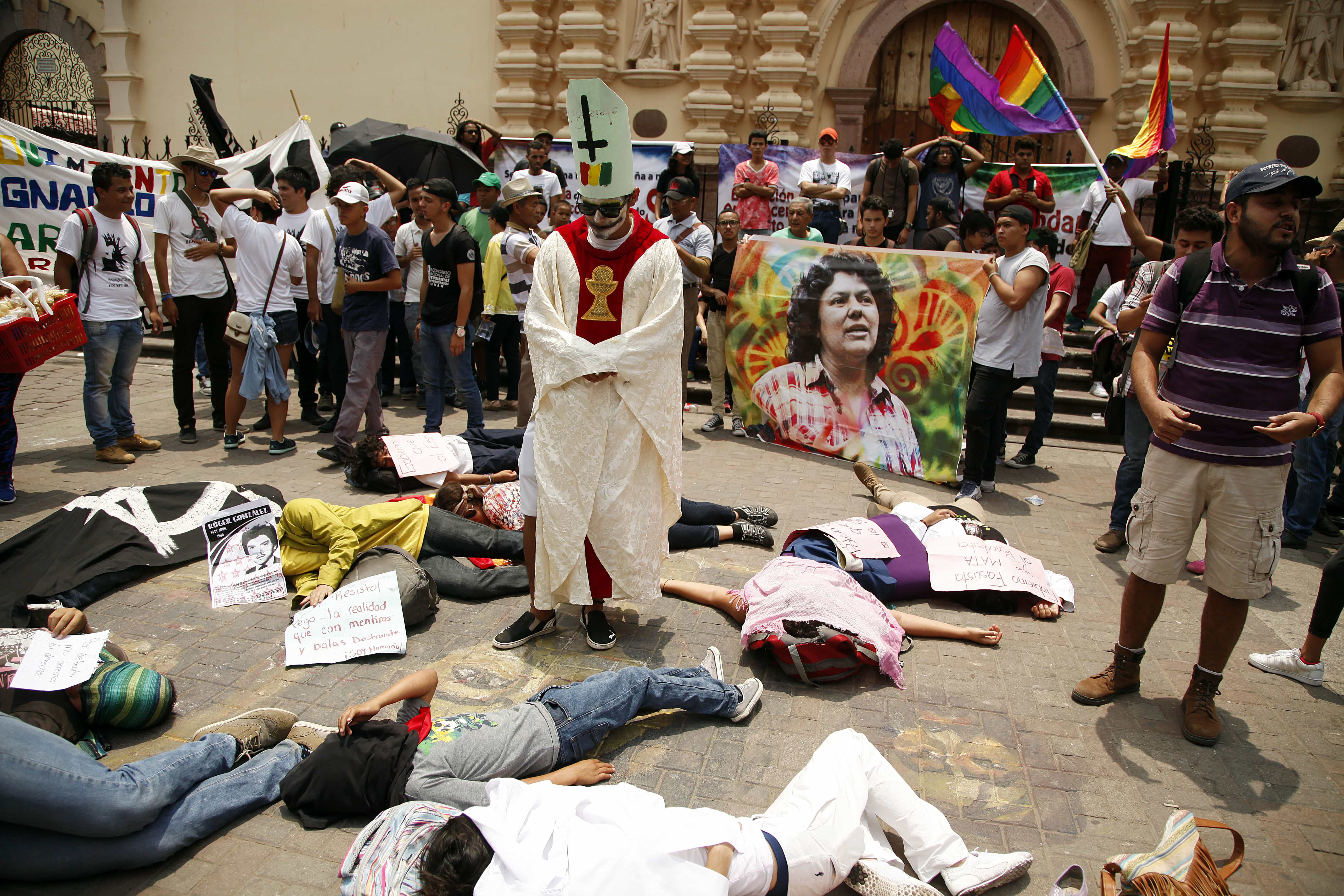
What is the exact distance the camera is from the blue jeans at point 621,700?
10.6 ft

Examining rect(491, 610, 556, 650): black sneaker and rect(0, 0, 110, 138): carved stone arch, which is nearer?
rect(491, 610, 556, 650): black sneaker

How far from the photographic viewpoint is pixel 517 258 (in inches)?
311

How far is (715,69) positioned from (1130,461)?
9.53 metres

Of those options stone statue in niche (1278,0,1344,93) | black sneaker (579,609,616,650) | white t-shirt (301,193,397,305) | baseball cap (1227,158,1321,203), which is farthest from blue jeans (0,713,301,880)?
stone statue in niche (1278,0,1344,93)

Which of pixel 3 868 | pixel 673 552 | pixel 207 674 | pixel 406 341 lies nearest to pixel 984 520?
pixel 673 552

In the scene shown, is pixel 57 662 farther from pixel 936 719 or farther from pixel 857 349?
pixel 857 349

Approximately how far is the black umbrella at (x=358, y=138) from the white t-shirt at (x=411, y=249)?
3.47m

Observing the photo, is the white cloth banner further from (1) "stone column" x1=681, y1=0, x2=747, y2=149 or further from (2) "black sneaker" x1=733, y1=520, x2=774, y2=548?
(1) "stone column" x1=681, y1=0, x2=747, y2=149

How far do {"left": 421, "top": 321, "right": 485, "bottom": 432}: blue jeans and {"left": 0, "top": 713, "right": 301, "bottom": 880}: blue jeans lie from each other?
4.58m

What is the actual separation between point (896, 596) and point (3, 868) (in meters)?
3.92

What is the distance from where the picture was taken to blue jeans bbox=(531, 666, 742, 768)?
322 centimetres

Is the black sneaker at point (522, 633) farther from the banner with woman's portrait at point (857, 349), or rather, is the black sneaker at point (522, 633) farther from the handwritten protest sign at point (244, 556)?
the banner with woman's portrait at point (857, 349)

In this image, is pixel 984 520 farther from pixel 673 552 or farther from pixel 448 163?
pixel 448 163

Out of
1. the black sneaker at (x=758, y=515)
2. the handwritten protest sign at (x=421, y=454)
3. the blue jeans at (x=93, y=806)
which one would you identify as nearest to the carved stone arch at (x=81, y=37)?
the handwritten protest sign at (x=421, y=454)
